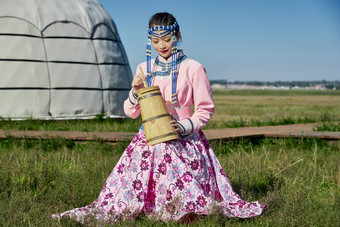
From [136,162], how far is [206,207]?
55 centimetres

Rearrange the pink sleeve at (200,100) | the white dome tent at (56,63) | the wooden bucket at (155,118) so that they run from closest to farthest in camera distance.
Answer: the wooden bucket at (155,118), the pink sleeve at (200,100), the white dome tent at (56,63)

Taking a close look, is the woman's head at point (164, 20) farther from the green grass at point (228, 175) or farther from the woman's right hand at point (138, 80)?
the green grass at point (228, 175)

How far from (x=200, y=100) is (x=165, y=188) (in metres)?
0.62

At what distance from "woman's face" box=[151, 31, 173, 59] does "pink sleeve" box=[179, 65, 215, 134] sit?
0.25 metres

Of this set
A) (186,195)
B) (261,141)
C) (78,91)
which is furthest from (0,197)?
(78,91)

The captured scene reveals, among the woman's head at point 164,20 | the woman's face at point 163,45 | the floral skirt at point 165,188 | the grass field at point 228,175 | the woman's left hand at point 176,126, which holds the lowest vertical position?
the grass field at point 228,175

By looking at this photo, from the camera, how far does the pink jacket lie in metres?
3.03

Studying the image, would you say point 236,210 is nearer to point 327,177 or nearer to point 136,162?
point 136,162

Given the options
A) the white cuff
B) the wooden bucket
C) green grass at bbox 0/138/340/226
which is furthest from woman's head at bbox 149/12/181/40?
green grass at bbox 0/138/340/226

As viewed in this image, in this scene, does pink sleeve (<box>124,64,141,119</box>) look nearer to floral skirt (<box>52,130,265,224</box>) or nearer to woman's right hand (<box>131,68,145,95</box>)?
woman's right hand (<box>131,68,145,95</box>)

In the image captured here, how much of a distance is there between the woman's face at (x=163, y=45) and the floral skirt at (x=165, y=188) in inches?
22.7

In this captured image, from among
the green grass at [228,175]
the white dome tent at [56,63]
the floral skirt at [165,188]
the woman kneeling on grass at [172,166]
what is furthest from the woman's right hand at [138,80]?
the white dome tent at [56,63]

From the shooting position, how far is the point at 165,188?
9.82 feet

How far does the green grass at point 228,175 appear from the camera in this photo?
3.08m
